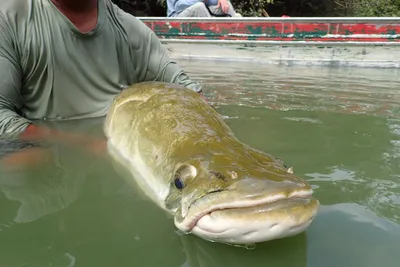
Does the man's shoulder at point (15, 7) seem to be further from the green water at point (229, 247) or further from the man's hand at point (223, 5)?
the man's hand at point (223, 5)

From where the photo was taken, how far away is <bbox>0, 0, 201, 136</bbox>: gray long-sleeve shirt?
2830 millimetres

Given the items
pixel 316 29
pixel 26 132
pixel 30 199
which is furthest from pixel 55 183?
pixel 316 29

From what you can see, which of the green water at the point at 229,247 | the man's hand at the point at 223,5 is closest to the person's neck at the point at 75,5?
the green water at the point at 229,247

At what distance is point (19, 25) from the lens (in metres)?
2.88

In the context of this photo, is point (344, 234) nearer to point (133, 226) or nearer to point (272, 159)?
point (272, 159)

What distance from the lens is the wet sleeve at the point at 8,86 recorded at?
104 inches

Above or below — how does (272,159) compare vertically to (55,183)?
above

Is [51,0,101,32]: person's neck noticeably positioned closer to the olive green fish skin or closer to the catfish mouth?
the olive green fish skin

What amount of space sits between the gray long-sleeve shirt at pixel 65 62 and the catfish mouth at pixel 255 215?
1.64m

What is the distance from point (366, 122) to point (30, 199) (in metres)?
2.64

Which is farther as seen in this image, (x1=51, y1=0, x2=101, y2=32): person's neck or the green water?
(x1=51, y1=0, x2=101, y2=32): person's neck

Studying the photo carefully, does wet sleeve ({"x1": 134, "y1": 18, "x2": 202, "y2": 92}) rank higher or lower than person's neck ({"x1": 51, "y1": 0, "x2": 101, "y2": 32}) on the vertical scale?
lower

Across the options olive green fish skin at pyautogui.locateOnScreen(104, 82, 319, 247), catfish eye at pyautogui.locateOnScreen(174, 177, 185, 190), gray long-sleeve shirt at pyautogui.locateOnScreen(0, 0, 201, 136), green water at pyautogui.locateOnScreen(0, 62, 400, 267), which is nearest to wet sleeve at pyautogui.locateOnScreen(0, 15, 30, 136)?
gray long-sleeve shirt at pyautogui.locateOnScreen(0, 0, 201, 136)

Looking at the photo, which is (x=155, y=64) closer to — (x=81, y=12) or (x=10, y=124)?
(x=81, y=12)
